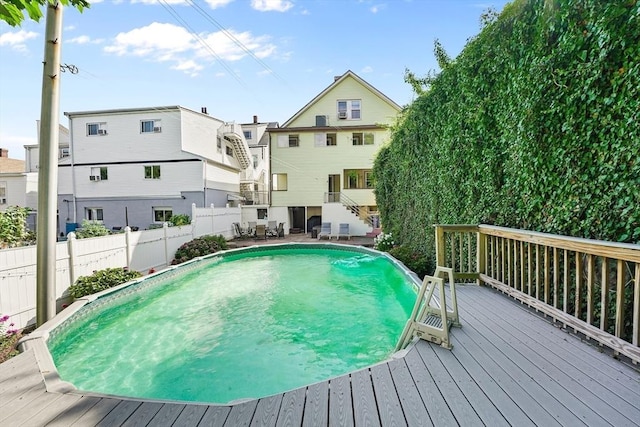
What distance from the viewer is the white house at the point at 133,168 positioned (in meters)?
18.3

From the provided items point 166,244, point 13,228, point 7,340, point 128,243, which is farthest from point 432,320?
point 13,228

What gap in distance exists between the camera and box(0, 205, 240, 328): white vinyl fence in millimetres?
4906

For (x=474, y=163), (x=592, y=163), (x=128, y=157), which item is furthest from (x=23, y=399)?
(x=128, y=157)

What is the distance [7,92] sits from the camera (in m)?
7.59

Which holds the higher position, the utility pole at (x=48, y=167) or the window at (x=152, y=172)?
the window at (x=152, y=172)

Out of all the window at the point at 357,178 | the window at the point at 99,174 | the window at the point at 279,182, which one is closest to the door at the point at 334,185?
the window at the point at 357,178

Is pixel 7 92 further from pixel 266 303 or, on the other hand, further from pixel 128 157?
pixel 128 157

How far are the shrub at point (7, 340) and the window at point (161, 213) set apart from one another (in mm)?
14652

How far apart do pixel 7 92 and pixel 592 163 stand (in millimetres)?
11559

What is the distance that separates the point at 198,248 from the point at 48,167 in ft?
23.0

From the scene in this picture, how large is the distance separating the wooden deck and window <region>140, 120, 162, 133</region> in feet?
59.3

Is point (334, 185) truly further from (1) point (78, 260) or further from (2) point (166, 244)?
(1) point (78, 260)

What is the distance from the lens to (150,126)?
60.7 ft

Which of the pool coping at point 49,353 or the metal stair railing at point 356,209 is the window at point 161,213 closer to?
the pool coping at point 49,353
